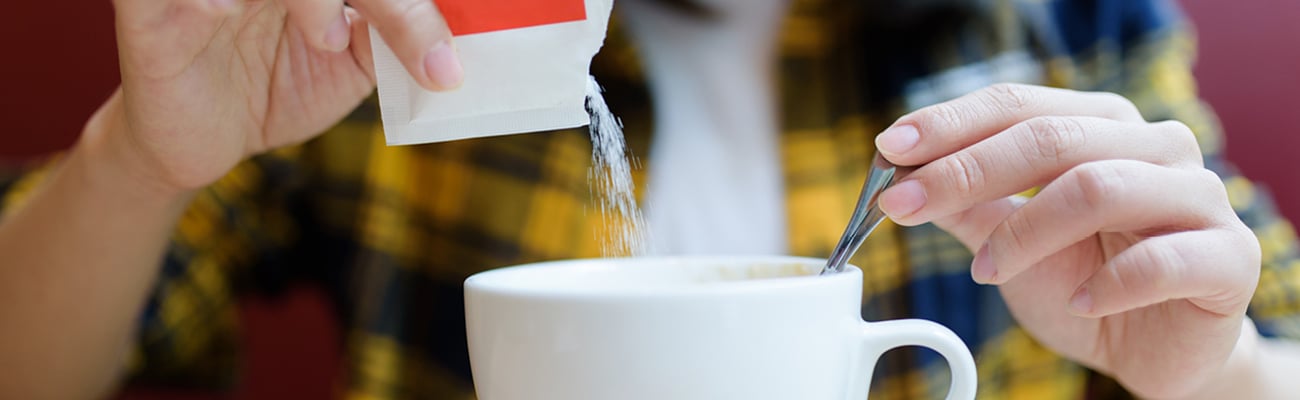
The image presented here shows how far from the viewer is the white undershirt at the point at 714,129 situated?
0.98 m

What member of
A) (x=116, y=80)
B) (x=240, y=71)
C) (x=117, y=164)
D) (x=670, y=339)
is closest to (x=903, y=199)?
(x=670, y=339)

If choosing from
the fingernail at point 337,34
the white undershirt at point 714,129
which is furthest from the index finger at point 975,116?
the white undershirt at point 714,129

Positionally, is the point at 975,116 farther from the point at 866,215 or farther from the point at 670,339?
the point at 670,339

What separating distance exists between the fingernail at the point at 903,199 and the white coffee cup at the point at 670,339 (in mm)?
46

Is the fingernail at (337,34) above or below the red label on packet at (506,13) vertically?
below

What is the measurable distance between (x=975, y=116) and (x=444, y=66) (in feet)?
0.87

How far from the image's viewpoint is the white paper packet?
466 mm

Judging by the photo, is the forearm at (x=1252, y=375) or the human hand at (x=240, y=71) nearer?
the human hand at (x=240, y=71)

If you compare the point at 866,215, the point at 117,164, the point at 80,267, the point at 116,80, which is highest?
the point at 866,215

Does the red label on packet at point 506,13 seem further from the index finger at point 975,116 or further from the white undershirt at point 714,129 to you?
the white undershirt at point 714,129

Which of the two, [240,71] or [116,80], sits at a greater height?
[240,71]

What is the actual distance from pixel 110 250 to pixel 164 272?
189 millimetres

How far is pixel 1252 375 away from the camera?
2.26ft

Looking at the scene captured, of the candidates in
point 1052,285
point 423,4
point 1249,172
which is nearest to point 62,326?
point 423,4
